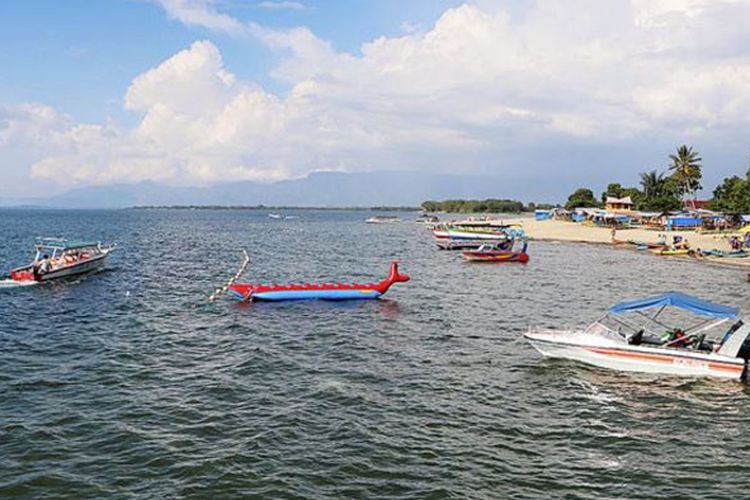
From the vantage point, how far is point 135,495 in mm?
12750

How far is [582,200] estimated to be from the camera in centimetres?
16450

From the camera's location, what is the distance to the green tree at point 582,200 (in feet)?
533

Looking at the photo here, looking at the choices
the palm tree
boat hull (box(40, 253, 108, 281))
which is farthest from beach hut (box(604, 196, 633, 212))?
boat hull (box(40, 253, 108, 281))

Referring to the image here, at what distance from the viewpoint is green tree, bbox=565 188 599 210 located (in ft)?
533

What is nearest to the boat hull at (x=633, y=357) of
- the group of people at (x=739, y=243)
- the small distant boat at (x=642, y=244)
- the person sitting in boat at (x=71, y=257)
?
the person sitting in boat at (x=71, y=257)

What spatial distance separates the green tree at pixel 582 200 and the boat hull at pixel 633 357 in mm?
147724

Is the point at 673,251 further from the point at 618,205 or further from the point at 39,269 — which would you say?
the point at 618,205

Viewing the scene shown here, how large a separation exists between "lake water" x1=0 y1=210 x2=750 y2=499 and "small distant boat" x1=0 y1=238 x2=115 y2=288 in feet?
25.3

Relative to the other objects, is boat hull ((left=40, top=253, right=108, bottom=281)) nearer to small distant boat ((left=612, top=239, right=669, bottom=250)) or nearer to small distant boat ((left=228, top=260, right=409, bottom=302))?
small distant boat ((left=228, top=260, right=409, bottom=302))

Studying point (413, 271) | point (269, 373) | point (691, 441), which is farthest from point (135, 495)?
point (413, 271)

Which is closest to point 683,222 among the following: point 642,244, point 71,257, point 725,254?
point 642,244

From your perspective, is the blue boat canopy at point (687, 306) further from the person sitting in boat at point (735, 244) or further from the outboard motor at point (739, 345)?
the person sitting in boat at point (735, 244)

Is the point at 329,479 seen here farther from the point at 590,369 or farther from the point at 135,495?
the point at 590,369

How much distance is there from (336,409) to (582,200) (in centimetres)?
15844
